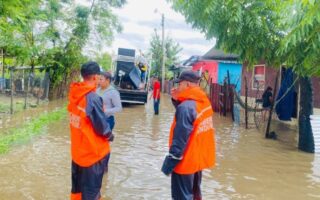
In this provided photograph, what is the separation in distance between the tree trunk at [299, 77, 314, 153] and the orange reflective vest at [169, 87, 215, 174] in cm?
646

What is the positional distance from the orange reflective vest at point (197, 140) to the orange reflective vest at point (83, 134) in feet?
2.58

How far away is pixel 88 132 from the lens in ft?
13.0

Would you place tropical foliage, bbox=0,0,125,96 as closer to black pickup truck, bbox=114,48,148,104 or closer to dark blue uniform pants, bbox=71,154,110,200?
black pickup truck, bbox=114,48,148,104

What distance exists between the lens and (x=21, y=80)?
23.8 meters

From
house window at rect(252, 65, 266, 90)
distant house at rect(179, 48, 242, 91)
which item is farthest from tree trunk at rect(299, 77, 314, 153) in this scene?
distant house at rect(179, 48, 242, 91)

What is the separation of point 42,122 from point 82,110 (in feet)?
30.0

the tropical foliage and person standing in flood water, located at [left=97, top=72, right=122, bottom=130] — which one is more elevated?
the tropical foliage

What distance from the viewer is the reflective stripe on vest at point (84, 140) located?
395 cm

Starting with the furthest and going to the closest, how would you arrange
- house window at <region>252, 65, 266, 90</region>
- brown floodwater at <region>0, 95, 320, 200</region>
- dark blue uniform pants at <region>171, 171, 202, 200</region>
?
house window at <region>252, 65, 266, 90</region> < brown floodwater at <region>0, 95, 320, 200</region> < dark blue uniform pants at <region>171, 171, 202, 200</region>

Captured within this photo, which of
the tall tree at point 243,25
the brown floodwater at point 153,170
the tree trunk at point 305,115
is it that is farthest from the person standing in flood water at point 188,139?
the tree trunk at point 305,115

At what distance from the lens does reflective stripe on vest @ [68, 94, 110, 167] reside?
395cm

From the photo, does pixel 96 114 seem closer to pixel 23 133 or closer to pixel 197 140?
pixel 197 140

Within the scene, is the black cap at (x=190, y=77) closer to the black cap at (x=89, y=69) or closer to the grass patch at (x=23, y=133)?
the black cap at (x=89, y=69)

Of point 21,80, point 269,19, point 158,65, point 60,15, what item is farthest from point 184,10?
point 158,65
